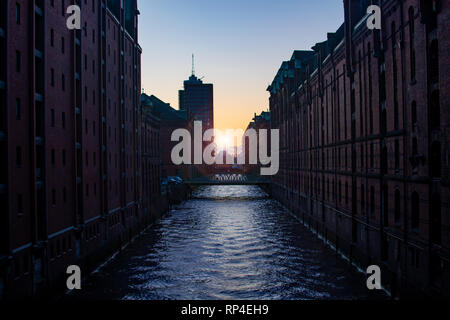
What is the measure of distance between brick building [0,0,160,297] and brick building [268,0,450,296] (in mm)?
19150

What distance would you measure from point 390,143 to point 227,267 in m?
15.6

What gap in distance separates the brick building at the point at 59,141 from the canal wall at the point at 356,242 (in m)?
19.0

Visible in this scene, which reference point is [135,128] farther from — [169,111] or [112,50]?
[169,111]

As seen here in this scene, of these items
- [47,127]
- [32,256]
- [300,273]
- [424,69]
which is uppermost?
[424,69]

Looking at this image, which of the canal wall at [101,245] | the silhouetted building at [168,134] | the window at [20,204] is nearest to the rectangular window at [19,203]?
the window at [20,204]

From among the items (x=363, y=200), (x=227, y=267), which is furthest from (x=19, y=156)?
(x=363, y=200)

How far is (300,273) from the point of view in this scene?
106 feet

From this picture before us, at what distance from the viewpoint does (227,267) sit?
34812 millimetres

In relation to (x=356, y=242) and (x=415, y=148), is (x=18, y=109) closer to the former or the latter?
(x=415, y=148)

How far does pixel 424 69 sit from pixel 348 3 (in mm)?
14953

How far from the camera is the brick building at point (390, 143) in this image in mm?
20406

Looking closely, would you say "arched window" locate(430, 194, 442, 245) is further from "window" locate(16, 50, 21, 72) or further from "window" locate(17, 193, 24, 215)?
"window" locate(16, 50, 21, 72)

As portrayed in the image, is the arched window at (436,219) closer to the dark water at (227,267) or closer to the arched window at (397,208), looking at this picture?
the arched window at (397,208)
